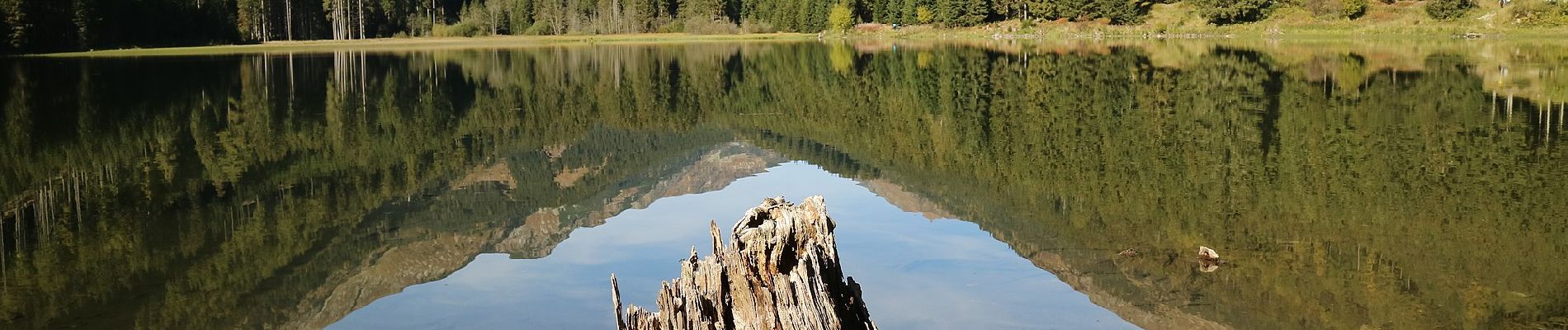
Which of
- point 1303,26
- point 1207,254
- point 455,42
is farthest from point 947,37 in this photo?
point 1207,254

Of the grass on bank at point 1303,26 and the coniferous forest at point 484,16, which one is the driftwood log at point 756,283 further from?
the coniferous forest at point 484,16

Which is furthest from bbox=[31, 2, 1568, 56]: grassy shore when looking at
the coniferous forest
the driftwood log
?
the driftwood log

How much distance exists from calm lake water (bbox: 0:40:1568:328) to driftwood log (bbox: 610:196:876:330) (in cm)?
270

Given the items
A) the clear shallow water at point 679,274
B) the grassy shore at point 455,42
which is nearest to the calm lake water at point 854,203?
the clear shallow water at point 679,274

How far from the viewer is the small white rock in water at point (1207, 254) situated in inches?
388

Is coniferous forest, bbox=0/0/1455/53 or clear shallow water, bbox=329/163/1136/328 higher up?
coniferous forest, bbox=0/0/1455/53

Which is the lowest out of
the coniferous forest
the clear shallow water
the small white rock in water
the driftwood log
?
the clear shallow water

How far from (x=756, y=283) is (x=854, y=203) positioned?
8416mm

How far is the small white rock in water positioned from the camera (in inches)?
388

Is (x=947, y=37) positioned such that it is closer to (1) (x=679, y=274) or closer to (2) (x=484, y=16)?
(2) (x=484, y=16)

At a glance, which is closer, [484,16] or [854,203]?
[854,203]

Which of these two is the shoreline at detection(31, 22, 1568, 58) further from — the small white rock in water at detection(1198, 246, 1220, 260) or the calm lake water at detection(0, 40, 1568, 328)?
the small white rock in water at detection(1198, 246, 1220, 260)

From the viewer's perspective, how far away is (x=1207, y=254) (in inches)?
390

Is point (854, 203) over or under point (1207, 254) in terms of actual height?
under
